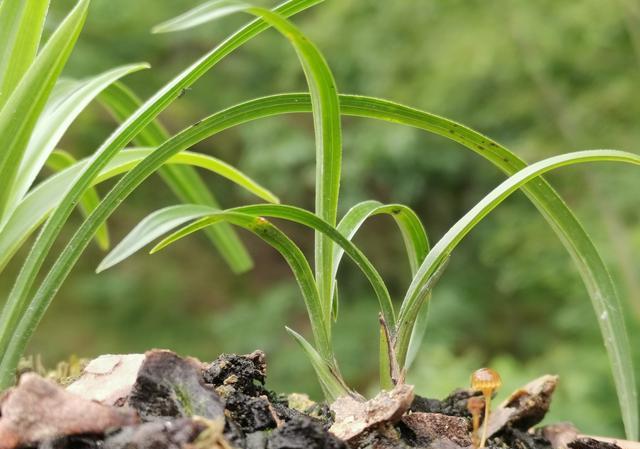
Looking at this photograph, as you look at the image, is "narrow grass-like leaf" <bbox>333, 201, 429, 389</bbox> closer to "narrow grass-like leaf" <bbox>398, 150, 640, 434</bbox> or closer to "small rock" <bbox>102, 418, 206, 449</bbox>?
"narrow grass-like leaf" <bbox>398, 150, 640, 434</bbox>

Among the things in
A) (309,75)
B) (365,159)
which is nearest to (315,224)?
(309,75)

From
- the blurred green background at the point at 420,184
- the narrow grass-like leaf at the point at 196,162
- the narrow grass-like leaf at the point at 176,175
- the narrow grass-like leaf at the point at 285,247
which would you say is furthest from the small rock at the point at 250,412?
the blurred green background at the point at 420,184

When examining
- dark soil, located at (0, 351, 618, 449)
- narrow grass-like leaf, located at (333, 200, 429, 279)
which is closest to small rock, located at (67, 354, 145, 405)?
dark soil, located at (0, 351, 618, 449)

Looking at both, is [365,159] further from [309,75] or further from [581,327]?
[309,75]

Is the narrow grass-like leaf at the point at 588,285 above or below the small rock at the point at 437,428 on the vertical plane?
above

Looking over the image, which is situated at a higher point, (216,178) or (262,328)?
(216,178)

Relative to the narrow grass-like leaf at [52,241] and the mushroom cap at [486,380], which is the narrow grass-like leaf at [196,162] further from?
the mushroom cap at [486,380]
